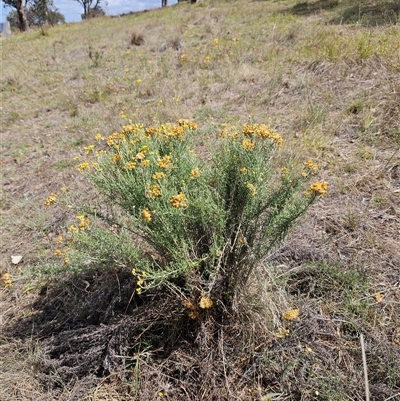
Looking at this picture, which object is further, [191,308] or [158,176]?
[191,308]

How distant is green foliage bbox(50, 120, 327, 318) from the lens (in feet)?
5.30

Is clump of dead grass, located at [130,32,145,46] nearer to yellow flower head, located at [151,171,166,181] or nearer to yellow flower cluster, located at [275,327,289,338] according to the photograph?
yellow flower head, located at [151,171,166,181]

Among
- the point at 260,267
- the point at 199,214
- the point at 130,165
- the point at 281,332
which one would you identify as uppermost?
the point at 130,165

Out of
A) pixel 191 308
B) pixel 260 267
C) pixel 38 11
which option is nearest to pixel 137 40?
pixel 260 267

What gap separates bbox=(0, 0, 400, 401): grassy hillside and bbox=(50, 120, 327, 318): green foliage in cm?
21

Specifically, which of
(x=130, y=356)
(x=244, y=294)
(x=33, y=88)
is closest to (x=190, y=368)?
(x=130, y=356)

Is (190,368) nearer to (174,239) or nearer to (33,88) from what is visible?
(174,239)

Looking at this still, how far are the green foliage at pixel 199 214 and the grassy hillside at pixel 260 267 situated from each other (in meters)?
0.21

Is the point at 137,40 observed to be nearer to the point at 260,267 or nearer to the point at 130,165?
the point at 130,165

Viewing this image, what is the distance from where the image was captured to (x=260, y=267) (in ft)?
6.21

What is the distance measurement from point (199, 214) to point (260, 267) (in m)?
0.52

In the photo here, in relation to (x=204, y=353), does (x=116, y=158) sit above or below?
above

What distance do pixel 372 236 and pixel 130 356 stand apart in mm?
1762

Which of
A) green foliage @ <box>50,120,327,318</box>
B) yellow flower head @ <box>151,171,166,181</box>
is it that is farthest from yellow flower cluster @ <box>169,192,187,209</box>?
yellow flower head @ <box>151,171,166,181</box>
